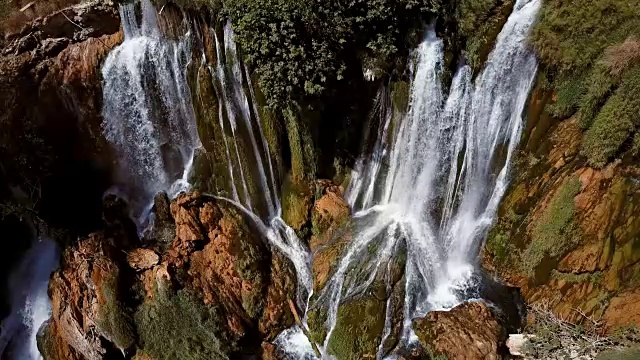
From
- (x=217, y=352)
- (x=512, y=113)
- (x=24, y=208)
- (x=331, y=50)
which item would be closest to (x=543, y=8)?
(x=512, y=113)

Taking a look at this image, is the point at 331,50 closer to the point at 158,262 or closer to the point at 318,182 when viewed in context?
the point at 318,182

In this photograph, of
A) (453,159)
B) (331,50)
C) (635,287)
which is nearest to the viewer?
(635,287)

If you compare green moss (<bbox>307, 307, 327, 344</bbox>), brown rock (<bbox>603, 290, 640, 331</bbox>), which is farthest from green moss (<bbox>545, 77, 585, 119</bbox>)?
green moss (<bbox>307, 307, 327, 344</bbox>)

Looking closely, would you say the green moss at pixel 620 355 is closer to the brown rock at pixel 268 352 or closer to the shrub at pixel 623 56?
the shrub at pixel 623 56

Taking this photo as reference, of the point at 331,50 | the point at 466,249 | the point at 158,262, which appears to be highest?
the point at 331,50

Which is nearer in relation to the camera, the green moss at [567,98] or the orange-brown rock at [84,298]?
the green moss at [567,98]

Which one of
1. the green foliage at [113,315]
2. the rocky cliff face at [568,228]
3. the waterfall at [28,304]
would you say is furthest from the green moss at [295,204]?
the waterfall at [28,304]

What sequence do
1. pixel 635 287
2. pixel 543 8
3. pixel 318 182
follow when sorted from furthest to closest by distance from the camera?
1. pixel 318 182
2. pixel 543 8
3. pixel 635 287
